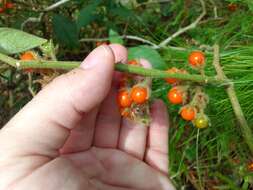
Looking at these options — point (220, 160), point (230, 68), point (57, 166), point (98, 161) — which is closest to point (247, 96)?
point (230, 68)

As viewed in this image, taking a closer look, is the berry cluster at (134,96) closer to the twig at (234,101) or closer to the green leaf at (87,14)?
the twig at (234,101)

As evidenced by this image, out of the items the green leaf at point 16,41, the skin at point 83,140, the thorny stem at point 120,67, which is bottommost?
the skin at point 83,140

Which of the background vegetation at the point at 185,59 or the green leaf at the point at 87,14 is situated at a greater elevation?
the green leaf at the point at 87,14

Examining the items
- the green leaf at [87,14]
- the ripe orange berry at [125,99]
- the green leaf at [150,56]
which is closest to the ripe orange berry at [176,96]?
the ripe orange berry at [125,99]

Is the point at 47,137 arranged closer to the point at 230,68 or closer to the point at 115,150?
the point at 115,150

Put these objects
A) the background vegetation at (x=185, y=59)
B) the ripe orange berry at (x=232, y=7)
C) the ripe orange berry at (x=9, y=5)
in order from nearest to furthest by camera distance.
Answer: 1. the background vegetation at (x=185, y=59)
2. the ripe orange berry at (x=9, y=5)
3. the ripe orange berry at (x=232, y=7)

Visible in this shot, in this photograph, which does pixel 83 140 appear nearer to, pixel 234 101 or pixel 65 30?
pixel 234 101
